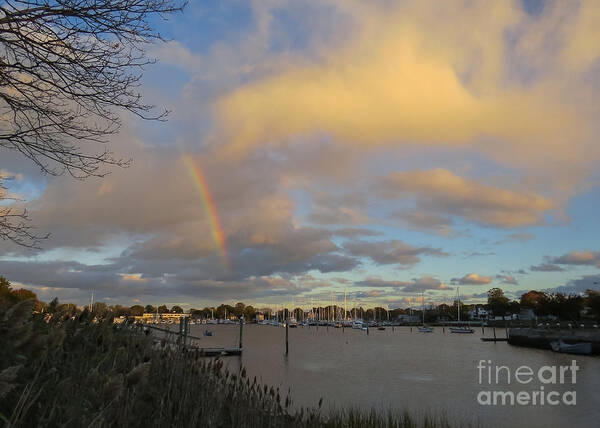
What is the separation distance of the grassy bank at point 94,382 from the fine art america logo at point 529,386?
37.0 m

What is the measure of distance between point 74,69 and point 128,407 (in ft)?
21.6

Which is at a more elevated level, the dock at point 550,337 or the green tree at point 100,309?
the green tree at point 100,309

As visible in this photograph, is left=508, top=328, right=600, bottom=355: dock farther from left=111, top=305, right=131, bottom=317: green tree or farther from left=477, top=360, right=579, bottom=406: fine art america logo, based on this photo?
left=111, top=305, right=131, bottom=317: green tree

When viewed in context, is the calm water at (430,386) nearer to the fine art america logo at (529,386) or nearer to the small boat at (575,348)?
the fine art america logo at (529,386)

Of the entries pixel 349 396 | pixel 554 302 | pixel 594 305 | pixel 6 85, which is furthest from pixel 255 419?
pixel 554 302

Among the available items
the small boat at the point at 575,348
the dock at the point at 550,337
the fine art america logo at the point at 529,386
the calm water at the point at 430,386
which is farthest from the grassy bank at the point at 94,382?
the dock at the point at 550,337

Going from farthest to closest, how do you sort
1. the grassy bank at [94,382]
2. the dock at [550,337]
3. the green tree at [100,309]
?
the dock at [550,337] < the green tree at [100,309] < the grassy bank at [94,382]

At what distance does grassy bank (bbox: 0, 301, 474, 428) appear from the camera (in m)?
3.43

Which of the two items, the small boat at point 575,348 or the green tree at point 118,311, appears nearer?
the green tree at point 118,311

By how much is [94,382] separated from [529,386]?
56.4m

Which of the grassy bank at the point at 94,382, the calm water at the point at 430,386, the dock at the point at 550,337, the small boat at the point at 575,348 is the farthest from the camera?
the dock at the point at 550,337

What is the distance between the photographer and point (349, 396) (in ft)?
122

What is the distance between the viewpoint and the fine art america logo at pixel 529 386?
4006cm

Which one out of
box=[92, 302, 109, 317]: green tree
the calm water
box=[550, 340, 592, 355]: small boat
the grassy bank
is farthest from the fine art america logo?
box=[92, 302, 109, 317]: green tree
